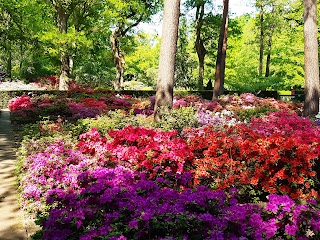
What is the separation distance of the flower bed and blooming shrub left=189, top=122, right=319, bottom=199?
1cm

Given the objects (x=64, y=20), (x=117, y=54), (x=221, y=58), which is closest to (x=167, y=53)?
(x=221, y=58)

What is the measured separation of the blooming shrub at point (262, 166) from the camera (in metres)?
4.66

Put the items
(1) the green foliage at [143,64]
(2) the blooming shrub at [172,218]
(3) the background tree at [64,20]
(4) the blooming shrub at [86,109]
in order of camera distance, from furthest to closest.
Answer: (1) the green foliage at [143,64] → (3) the background tree at [64,20] → (4) the blooming shrub at [86,109] → (2) the blooming shrub at [172,218]

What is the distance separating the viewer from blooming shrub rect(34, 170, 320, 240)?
290cm

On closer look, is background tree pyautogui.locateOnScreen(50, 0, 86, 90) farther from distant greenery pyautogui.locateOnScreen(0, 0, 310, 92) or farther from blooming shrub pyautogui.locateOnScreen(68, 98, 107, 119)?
blooming shrub pyautogui.locateOnScreen(68, 98, 107, 119)

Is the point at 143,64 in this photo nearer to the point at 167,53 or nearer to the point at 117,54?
the point at 117,54

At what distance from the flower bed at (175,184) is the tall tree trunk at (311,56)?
4.52m

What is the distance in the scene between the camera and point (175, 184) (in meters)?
4.81

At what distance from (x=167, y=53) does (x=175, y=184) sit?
507 cm

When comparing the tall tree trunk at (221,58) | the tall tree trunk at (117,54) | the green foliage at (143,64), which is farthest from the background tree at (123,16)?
the green foliage at (143,64)

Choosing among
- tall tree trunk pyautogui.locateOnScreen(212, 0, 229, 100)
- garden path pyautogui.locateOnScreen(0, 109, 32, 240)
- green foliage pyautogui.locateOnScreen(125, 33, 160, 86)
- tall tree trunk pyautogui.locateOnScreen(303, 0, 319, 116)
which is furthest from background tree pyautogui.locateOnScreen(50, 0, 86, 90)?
green foliage pyautogui.locateOnScreen(125, 33, 160, 86)

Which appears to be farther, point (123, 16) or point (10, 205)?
point (123, 16)

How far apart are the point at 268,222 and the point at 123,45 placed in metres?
29.7

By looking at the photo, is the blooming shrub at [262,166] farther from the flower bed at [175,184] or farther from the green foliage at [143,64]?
the green foliage at [143,64]
